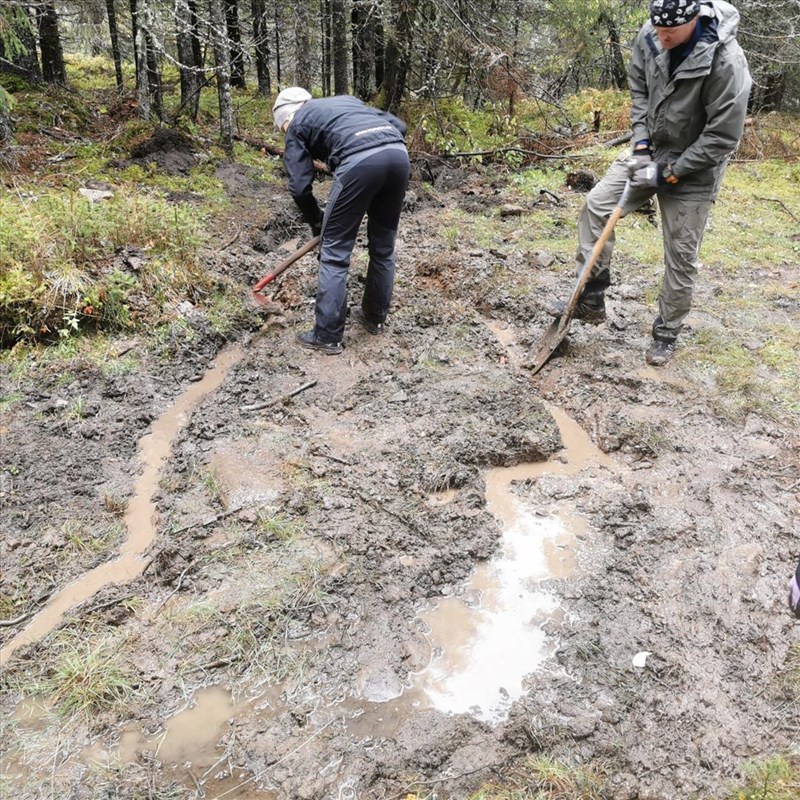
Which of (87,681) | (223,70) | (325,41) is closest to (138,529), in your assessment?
(87,681)

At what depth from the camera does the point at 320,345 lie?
4.99m

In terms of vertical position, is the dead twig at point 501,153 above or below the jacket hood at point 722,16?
below

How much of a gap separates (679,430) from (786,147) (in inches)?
375

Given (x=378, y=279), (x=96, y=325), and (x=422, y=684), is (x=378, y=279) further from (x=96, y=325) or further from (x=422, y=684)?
(x=422, y=684)

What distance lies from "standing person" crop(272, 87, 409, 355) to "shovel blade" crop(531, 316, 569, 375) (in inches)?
52.1

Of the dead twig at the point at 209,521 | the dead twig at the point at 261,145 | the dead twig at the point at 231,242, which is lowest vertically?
the dead twig at the point at 209,521

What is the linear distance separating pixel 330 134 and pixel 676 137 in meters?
2.36

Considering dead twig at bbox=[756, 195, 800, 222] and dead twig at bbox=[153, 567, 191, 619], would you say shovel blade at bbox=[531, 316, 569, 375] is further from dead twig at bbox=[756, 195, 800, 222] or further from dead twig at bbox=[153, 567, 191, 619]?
dead twig at bbox=[756, 195, 800, 222]

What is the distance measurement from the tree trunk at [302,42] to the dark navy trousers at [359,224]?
7.63 metres

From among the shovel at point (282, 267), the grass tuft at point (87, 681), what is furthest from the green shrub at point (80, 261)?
the grass tuft at point (87, 681)

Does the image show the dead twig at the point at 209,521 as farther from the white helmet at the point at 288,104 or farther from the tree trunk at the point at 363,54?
the tree trunk at the point at 363,54

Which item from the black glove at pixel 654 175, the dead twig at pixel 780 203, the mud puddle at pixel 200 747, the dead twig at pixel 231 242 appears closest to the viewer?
the mud puddle at pixel 200 747

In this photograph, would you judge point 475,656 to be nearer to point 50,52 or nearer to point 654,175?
point 654,175

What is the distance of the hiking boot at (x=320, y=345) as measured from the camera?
4.96 meters
